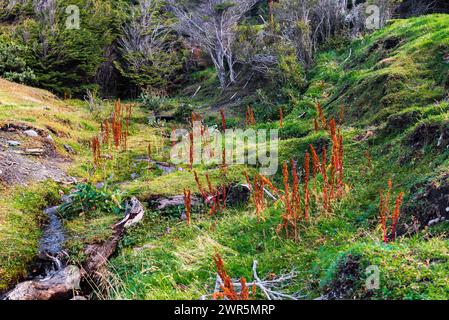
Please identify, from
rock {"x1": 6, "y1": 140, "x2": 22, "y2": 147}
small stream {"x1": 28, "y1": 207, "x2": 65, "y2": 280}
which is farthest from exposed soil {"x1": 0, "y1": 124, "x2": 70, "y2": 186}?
small stream {"x1": 28, "y1": 207, "x2": 65, "y2": 280}

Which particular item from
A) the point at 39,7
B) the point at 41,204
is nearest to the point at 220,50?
the point at 39,7

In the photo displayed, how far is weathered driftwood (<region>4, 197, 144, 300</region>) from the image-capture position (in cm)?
458

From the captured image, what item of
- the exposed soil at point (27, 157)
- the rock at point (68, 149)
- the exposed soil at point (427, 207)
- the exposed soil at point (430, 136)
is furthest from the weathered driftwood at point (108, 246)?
the exposed soil at point (430, 136)

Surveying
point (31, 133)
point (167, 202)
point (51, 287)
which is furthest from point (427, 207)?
point (31, 133)

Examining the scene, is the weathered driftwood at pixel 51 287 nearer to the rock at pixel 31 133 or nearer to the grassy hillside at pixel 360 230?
the grassy hillside at pixel 360 230

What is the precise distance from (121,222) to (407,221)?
3.73 m

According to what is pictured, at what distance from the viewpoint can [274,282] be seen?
4082mm

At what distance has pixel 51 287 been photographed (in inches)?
186

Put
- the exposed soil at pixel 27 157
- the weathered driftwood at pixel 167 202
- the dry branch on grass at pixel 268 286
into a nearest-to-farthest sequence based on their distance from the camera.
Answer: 1. the dry branch on grass at pixel 268 286
2. the weathered driftwood at pixel 167 202
3. the exposed soil at pixel 27 157

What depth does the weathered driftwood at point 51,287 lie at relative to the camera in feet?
14.8

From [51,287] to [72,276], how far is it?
0.27 m

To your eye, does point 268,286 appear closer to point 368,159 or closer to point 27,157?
point 368,159

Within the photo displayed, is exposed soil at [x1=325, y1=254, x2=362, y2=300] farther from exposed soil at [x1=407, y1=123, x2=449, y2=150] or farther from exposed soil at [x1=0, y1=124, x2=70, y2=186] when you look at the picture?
exposed soil at [x1=0, y1=124, x2=70, y2=186]
